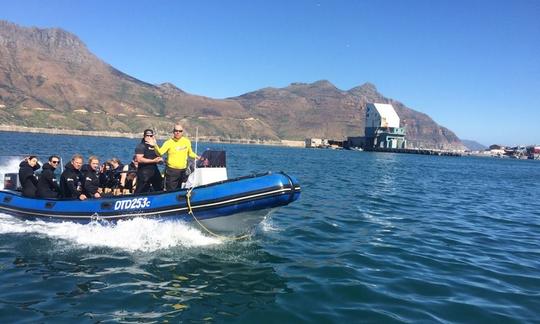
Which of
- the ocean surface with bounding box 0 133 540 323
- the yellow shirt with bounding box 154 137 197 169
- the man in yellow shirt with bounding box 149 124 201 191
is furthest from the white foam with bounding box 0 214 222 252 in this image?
the yellow shirt with bounding box 154 137 197 169

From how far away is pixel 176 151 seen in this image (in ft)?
30.8

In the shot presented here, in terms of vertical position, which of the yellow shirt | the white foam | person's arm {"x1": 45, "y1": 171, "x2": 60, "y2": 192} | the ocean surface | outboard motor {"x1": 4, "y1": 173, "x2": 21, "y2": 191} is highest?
the yellow shirt

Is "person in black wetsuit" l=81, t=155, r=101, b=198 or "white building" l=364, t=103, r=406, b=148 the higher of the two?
"white building" l=364, t=103, r=406, b=148

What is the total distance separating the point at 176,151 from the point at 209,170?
1.03 meters

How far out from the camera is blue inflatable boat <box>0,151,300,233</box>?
878 centimetres

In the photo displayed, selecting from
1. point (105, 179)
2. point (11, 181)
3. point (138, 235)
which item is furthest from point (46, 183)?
point (138, 235)

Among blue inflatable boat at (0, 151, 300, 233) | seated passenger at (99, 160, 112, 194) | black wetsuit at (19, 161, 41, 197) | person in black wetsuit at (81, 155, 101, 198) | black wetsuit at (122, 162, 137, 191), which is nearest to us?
blue inflatable boat at (0, 151, 300, 233)

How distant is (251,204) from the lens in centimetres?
880

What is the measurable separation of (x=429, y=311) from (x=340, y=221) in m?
6.92

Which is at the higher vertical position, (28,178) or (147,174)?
(147,174)

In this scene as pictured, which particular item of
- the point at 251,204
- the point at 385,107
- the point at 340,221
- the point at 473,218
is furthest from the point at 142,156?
the point at 385,107

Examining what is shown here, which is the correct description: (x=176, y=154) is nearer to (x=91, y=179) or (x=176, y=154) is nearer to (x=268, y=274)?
(x=91, y=179)

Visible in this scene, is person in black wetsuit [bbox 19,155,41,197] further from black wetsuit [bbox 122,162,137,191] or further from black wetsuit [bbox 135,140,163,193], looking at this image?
black wetsuit [bbox 135,140,163,193]

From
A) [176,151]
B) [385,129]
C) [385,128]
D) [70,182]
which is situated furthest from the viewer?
[385,129]
